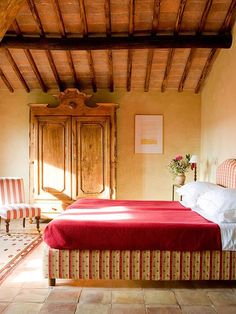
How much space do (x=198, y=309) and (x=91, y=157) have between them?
368 cm

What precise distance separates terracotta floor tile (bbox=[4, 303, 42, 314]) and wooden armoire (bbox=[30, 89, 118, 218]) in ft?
10.5

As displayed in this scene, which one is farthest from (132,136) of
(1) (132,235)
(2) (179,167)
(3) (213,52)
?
(1) (132,235)

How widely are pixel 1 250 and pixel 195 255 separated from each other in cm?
247

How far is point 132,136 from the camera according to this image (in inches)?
248

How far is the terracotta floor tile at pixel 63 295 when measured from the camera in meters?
2.79

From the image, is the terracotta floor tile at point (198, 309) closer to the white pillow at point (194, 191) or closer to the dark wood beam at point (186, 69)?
the white pillow at point (194, 191)

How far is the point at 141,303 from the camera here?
9.00 feet

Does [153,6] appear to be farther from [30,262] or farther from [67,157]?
[30,262]

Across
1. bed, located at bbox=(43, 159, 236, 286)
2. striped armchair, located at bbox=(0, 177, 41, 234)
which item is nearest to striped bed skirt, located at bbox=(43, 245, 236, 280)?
bed, located at bbox=(43, 159, 236, 286)

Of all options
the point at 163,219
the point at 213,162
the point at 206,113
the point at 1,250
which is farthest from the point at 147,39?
the point at 1,250

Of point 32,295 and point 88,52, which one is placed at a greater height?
point 88,52

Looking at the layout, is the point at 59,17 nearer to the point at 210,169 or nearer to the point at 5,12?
the point at 5,12

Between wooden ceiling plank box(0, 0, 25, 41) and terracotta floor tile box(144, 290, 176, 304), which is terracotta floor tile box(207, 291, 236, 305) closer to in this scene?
terracotta floor tile box(144, 290, 176, 304)

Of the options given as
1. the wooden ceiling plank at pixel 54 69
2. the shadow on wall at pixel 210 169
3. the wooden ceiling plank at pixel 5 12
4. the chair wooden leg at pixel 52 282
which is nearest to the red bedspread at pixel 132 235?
the chair wooden leg at pixel 52 282
